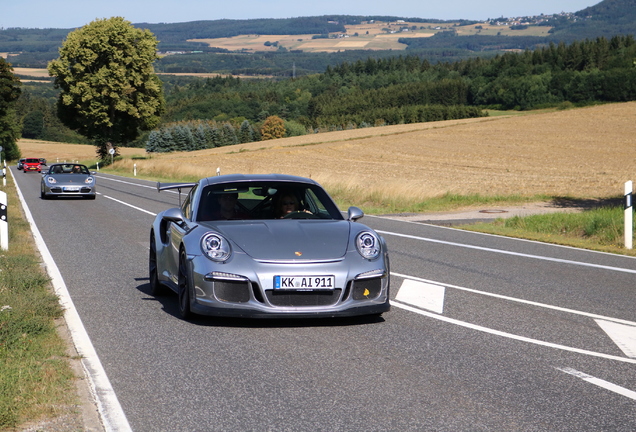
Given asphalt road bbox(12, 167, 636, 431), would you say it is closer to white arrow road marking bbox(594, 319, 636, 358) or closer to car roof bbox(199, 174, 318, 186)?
white arrow road marking bbox(594, 319, 636, 358)

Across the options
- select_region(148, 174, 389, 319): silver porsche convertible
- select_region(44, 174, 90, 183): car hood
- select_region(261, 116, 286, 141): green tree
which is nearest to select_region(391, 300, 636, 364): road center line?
select_region(148, 174, 389, 319): silver porsche convertible

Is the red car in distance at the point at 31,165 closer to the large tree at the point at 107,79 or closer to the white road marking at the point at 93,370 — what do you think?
the large tree at the point at 107,79

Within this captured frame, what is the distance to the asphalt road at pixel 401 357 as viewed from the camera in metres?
4.82

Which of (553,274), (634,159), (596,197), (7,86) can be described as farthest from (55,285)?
(7,86)

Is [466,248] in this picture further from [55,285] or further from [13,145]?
[13,145]

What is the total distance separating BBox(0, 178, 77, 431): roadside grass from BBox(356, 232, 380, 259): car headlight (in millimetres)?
2638

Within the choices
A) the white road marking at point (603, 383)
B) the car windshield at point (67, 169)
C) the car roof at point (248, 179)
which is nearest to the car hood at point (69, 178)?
the car windshield at point (67, 169)

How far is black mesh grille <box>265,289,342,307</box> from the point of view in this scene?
7113mm

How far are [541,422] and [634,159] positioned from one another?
158 ft

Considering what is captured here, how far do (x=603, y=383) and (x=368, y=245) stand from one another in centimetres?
264

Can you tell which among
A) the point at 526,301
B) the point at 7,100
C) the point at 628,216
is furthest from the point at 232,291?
the point at 7,100

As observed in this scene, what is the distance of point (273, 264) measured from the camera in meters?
7.09

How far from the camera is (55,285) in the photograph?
32.5ft

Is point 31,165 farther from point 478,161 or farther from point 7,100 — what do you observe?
point 478,161
